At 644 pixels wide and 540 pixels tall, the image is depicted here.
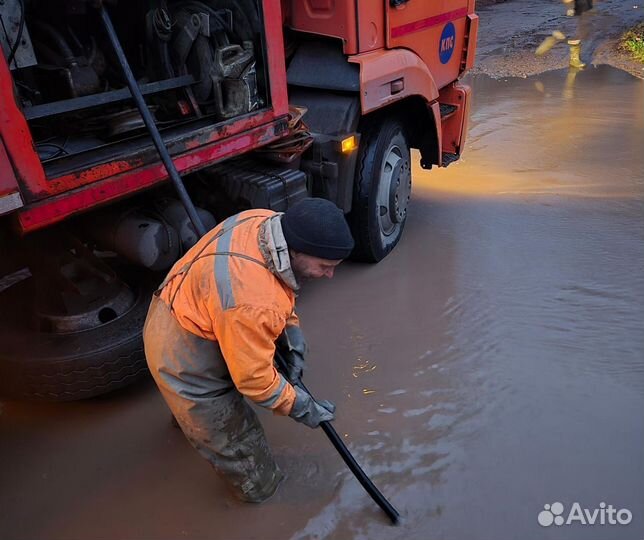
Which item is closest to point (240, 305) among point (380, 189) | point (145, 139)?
point (145, 139)

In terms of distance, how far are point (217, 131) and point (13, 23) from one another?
996 mm

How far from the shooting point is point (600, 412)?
287 centimetres

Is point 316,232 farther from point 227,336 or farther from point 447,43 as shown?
point 447,43

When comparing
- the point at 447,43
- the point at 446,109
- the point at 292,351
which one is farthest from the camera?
the point at 446,109

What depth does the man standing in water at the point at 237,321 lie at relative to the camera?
1.92 m

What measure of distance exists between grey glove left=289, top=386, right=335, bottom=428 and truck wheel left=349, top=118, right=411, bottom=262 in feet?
6.68

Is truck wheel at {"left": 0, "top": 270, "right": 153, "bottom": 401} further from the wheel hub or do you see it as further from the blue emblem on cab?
the blue emblem on cab

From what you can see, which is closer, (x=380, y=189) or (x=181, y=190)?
(x=181, y=190)

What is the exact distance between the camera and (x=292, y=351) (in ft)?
7.85

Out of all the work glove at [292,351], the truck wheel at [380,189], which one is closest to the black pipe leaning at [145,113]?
the work glove at [292,351]

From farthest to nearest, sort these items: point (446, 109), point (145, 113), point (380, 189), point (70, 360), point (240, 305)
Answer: point (446, 109), point (380, 189), point (70, 360), point (145, 113), point (240, 305)

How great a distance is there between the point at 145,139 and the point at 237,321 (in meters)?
1.43

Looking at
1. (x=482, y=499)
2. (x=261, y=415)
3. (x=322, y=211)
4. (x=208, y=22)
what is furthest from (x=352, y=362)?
(x=208, y=22)

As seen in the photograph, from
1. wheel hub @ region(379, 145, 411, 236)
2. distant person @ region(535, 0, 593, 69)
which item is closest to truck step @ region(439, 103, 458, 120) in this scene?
wheel hub @ region(379, 145, 411, 236)
